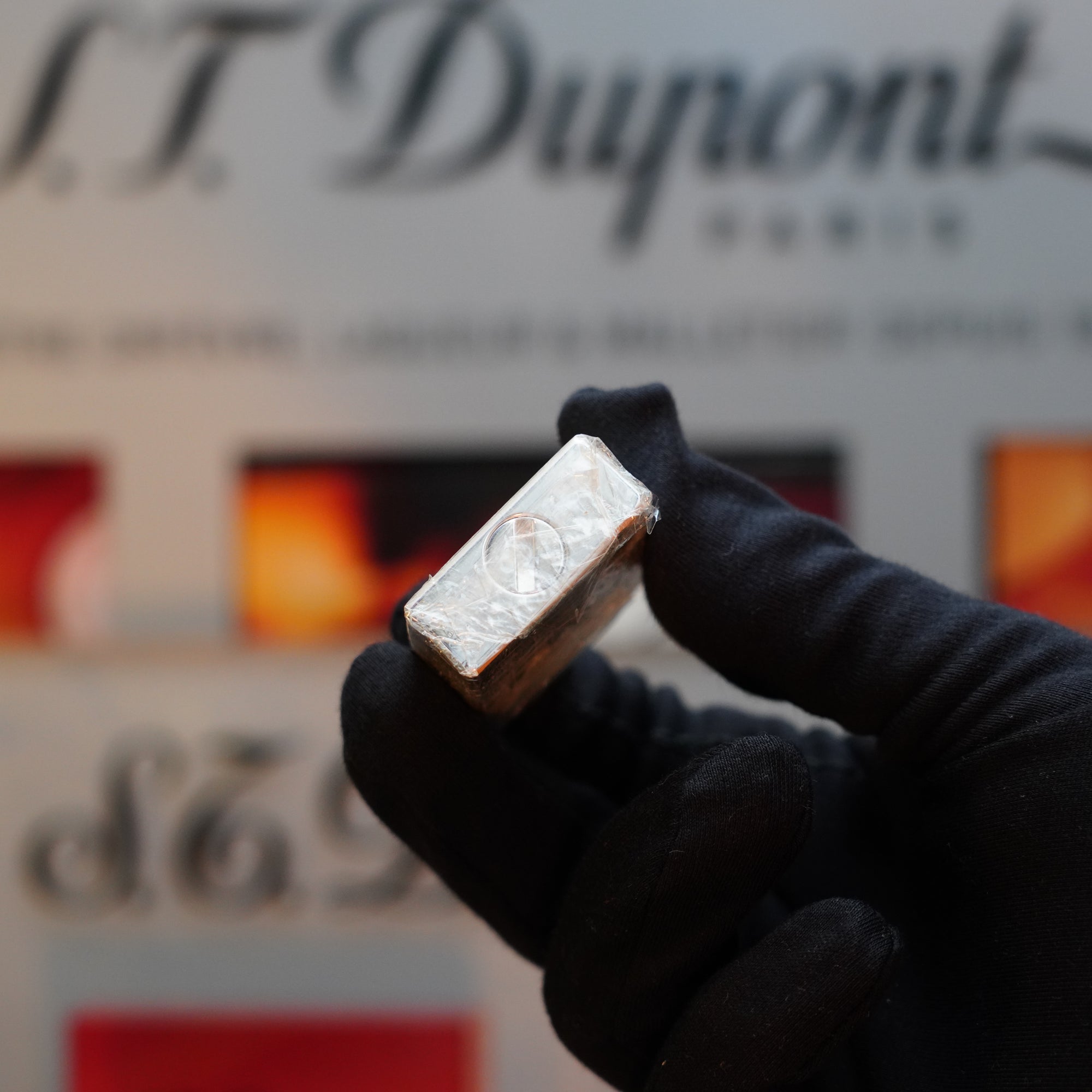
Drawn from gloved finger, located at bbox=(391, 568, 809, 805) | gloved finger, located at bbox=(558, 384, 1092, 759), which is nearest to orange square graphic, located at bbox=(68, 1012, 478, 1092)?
gloved finger, located at bbox=(391, 568, 809, 805)

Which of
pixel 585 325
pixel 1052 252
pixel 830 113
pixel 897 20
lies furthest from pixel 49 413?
pixel 1052 252

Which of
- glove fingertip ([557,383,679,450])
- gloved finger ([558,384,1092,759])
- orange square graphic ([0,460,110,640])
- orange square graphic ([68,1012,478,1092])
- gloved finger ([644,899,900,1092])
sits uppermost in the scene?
glove fingertip ([557,383,679,450])

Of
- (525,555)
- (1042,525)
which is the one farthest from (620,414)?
(1042,525)

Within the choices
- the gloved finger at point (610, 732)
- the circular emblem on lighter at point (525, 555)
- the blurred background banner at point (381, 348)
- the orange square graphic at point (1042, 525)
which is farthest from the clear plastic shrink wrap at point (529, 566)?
the orange square graphic at point (1042, 525)

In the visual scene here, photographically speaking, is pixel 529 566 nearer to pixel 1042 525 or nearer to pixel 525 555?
pixel 525 555

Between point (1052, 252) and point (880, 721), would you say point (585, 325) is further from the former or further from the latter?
point (880, 721)

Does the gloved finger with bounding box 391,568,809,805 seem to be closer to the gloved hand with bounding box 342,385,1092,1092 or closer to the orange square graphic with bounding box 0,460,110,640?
the gloved hand with bounding box 342,385,1092,1092
